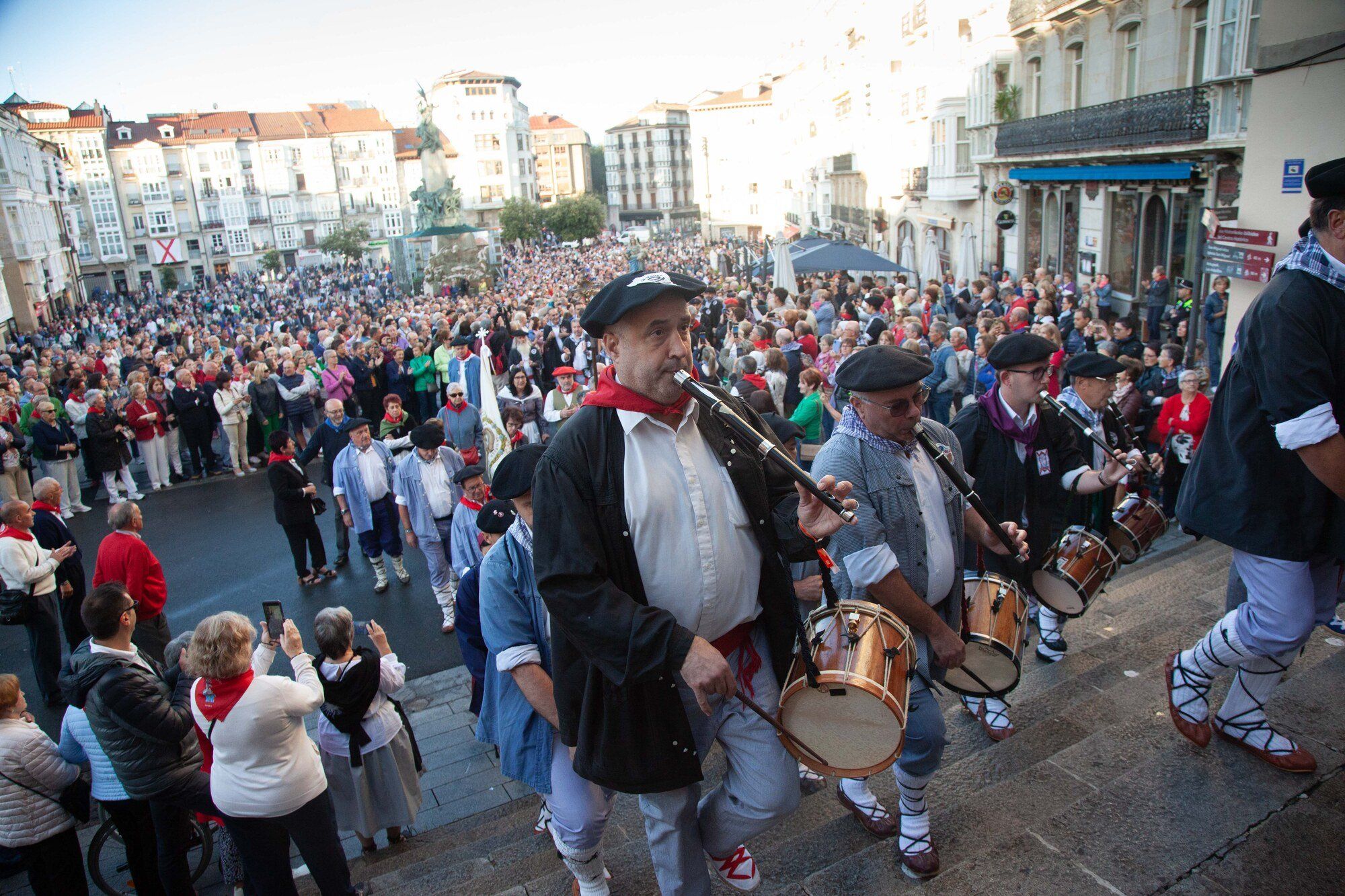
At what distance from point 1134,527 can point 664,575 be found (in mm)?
3555

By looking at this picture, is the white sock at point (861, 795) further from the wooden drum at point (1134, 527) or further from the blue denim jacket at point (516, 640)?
the wooden drum at point (1134, 527)

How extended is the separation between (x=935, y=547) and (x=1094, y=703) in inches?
56.1

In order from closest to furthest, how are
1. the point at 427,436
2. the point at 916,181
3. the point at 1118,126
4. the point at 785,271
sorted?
the point at 427,436 < the point at 785,271 < the point at 1118,126 < the point at 916,181

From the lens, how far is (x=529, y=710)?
326 cm

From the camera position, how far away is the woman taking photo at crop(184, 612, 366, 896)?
3.68m

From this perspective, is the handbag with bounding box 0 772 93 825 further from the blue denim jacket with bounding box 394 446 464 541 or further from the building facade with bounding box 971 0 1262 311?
the building facade with bounding box 971 0 1262 311

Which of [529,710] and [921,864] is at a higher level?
[529,710]

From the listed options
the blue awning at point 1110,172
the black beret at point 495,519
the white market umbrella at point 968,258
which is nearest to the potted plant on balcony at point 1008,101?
the blue awning at point 1110,172

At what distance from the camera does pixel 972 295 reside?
18.1 metres

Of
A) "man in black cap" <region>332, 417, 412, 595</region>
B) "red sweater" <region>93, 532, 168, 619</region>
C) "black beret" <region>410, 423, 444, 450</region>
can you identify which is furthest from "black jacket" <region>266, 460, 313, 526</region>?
"red sweater" <region>93, 532, 168, 619</region>

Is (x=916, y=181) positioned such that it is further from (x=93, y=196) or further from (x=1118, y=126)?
(x=93, y=196)

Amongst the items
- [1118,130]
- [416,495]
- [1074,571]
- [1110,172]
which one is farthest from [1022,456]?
[1110,172]

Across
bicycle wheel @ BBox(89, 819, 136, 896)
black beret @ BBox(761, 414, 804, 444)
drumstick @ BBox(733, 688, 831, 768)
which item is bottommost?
bicycle wheel @ BBox(89, 819, 136, 896)

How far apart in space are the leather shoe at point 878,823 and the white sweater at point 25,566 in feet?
21.1
